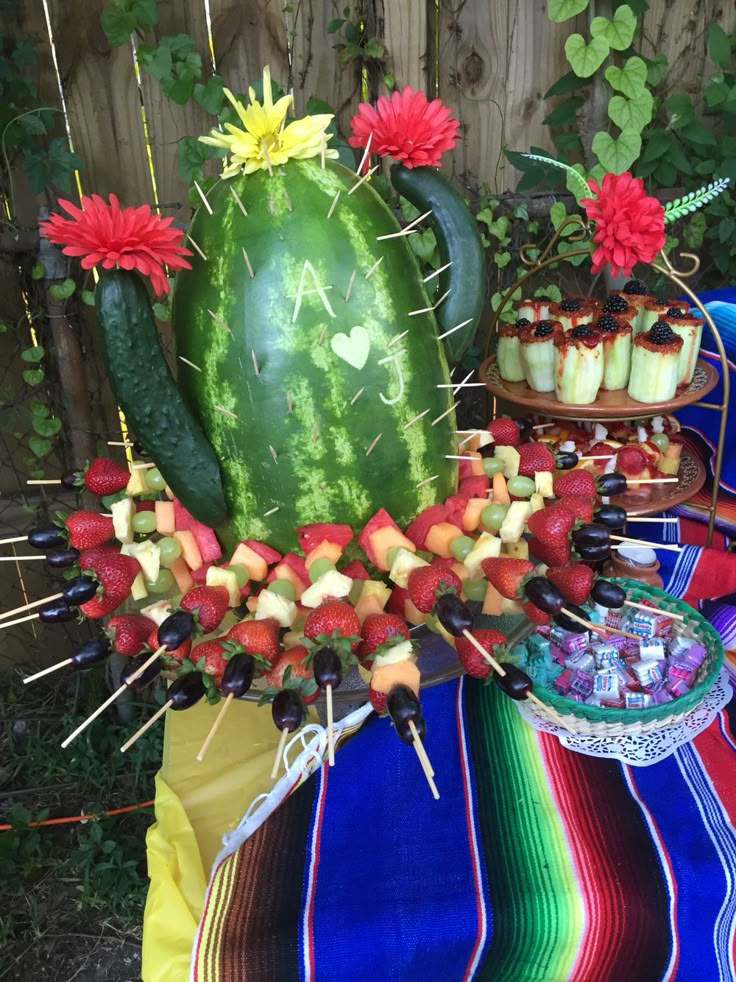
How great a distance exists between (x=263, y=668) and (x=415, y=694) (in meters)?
0.18

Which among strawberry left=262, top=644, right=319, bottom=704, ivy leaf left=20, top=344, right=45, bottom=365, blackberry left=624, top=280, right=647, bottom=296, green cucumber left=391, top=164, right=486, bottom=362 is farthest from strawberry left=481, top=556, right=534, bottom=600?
ivy leaf left=20, top=344, right=45, bottom=365

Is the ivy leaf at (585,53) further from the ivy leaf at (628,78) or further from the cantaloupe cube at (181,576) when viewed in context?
the cantaloupe cube at (181,576)

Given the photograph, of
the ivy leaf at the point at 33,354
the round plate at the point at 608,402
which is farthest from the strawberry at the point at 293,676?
the ivy leaf at the point at 33,354

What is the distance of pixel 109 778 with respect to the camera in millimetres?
1875

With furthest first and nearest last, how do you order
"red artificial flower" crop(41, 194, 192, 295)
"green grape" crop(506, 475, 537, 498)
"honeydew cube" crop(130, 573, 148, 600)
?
"green grape" crop(506, 475, 537, 498), "honeydew cube" crop(130, 573, 148, 600), "red artificial flower" crop(41, 194, 192, 295)

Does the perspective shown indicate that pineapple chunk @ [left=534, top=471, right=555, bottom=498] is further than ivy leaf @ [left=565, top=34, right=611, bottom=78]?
No

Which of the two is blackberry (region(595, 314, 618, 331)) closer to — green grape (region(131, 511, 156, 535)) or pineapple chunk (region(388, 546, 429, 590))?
pineapple chunk (region(388, 546, 429, 590))

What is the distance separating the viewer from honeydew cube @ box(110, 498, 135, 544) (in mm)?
951

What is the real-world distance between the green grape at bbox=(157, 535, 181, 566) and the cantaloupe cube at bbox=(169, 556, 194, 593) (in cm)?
2

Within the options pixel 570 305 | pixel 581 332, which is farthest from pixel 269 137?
pixel 570 305

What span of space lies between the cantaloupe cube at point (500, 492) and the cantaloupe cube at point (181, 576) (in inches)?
16.8

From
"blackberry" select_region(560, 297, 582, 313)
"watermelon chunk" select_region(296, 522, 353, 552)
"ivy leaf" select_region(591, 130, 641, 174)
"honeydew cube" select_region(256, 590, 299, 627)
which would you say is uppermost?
"ivy leaf" select_region(591, 130, 641, 174)

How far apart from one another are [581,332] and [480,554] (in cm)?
69

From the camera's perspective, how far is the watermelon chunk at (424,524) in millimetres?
911
